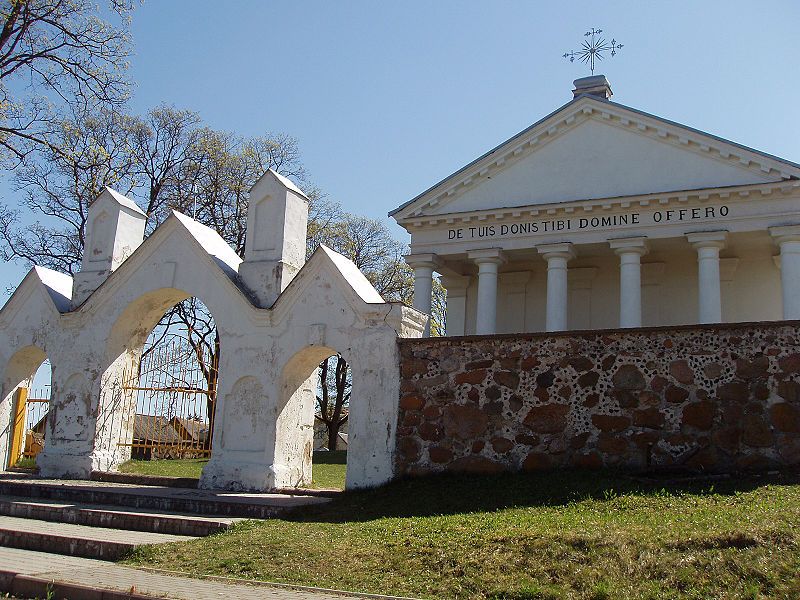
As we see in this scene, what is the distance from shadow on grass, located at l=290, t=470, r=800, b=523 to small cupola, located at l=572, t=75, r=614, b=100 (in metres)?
24.2

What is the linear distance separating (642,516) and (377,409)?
4447mm

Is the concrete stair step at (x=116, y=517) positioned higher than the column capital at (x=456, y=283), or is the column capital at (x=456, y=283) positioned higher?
the column capital at (x=456, y=283)

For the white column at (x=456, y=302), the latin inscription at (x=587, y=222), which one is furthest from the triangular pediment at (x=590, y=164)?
the white column at (x=456, y=302)

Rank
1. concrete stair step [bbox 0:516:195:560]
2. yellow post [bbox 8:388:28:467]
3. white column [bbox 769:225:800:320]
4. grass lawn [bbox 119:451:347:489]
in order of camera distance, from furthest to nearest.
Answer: white column [bbox 769:225:800:320] < yellow post [bbox 8:388:28:467] < grass lawn [bbox 119:451:347:489] < concrete stair step [bbox 0:516:195:560]

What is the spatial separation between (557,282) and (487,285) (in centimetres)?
234

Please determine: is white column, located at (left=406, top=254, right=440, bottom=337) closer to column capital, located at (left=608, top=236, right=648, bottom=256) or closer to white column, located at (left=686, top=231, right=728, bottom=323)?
column capital, located at (left=608, top=236, right=648, bottom=256)

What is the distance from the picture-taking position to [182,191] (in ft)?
94.7

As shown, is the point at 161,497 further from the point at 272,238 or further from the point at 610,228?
the point at 610,228

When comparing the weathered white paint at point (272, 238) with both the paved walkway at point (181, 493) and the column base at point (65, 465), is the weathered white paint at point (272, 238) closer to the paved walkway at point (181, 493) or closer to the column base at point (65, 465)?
the paved walkway at point (181, 493)

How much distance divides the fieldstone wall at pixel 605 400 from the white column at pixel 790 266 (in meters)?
15.8

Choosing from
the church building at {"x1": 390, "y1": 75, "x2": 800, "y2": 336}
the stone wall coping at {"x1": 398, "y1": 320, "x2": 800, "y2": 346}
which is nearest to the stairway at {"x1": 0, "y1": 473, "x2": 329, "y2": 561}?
the stone wall coping at {"x1": 398, "y1": 320, "x2": 800, "y2": 346}

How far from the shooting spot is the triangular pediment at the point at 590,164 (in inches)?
1005

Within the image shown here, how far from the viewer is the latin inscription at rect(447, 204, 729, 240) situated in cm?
2508

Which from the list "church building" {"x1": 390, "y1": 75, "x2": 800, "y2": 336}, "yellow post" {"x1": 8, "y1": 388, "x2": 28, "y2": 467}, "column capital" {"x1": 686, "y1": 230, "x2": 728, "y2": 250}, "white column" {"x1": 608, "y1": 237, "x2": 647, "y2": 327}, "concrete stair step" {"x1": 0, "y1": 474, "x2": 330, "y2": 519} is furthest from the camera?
"white column" {"x1": 608, "y1": 237, "x2": 647, "y2": 327}
